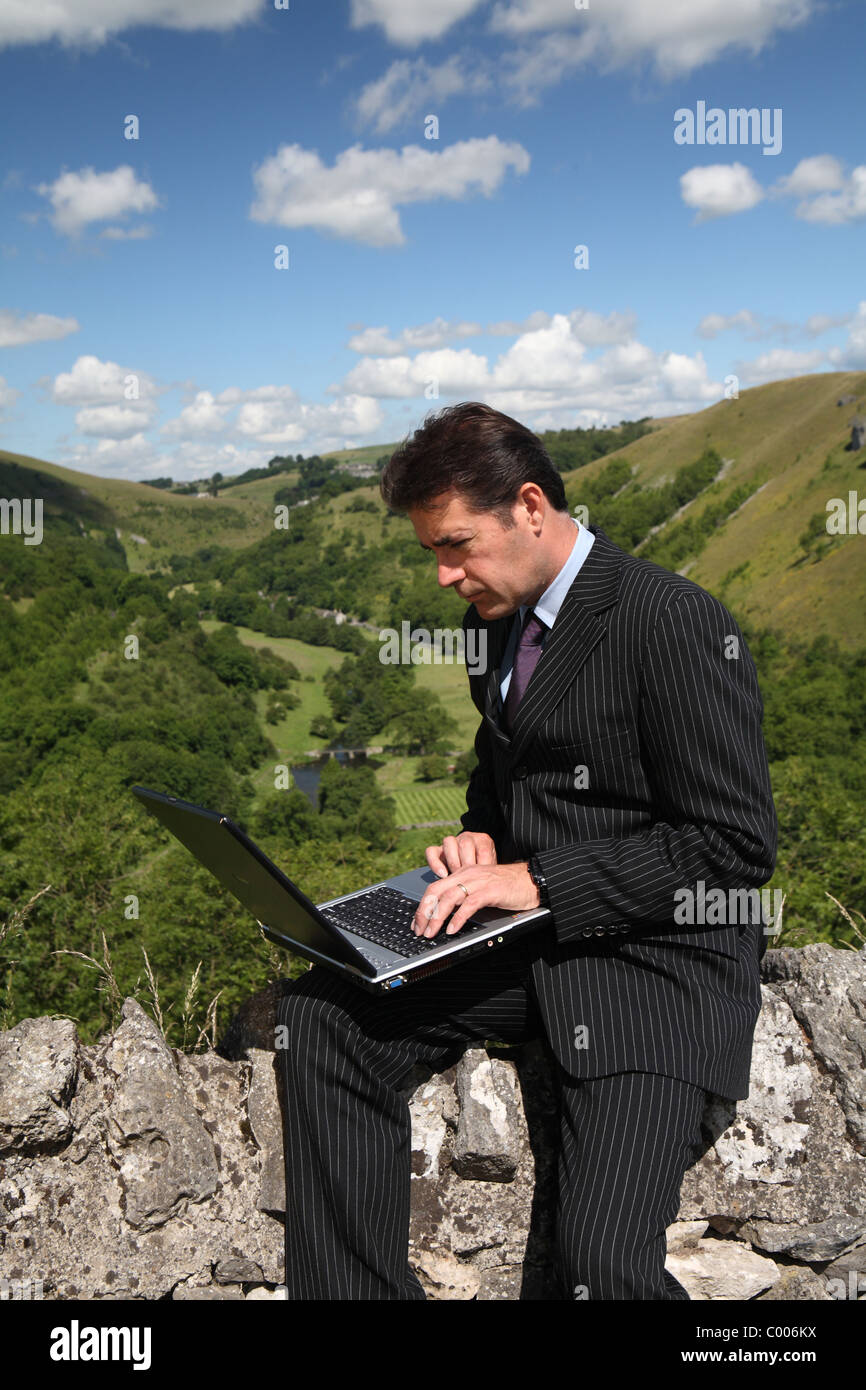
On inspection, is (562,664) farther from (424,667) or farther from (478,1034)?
(424,667)

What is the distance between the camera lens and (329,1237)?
280 centimetres

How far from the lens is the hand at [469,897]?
283 cm

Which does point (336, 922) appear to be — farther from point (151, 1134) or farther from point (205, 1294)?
point (205, 1294)

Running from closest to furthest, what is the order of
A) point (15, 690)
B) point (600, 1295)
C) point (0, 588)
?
1. point (600, 1295)
2. point (15, 690)
3. point (0, 588)

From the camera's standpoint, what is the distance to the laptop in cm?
254

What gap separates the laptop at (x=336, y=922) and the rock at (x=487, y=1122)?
53 cm

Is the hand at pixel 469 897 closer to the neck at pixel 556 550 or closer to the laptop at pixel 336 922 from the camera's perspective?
the laptop at pixel 336 922

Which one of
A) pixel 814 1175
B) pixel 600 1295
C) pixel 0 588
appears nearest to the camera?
pixel 600 1295

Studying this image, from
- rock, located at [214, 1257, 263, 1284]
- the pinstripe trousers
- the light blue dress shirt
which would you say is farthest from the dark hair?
rock, located at [214, 1257, 263, 1284]

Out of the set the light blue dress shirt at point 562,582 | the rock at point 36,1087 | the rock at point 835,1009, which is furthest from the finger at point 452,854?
the rock at point 36,1087

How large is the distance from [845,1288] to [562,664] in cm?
214

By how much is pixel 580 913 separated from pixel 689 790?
1.56 feet
